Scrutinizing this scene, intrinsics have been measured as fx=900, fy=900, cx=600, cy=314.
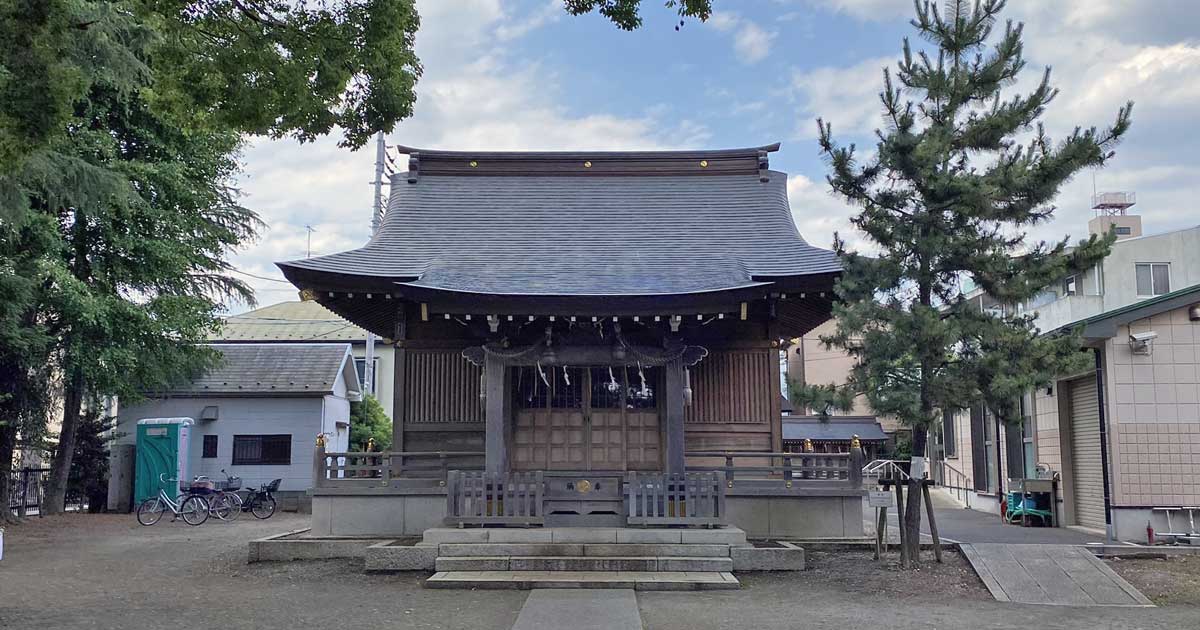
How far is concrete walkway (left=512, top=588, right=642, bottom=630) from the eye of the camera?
8064mm

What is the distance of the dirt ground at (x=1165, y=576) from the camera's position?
9.08 meters

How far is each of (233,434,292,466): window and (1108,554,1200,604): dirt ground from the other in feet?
64.3

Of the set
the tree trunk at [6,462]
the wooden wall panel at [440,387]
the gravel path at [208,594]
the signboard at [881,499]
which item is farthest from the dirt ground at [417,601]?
the tree trunk at [6,462]

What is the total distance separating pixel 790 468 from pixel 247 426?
16.4 meters

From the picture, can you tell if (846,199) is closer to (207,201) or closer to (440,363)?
(440,363)

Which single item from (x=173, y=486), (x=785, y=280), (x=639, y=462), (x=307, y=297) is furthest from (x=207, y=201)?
(x=785, y=280)

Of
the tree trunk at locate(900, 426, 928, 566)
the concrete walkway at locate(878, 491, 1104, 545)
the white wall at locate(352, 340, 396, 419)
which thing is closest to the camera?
the tree trunk at locate(900, 426, 928, 566)

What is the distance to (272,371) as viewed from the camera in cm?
2503

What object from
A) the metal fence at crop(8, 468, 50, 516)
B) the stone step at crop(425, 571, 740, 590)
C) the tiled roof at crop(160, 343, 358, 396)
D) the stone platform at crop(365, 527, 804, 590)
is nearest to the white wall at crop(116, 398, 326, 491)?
the tiled roof at crop(160, 343, 358, 396)

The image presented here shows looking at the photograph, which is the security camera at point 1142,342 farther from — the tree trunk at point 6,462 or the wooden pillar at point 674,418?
the tree trunk at point 6,462

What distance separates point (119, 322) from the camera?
1825cm

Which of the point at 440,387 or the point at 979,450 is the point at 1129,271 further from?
the point at 440,387

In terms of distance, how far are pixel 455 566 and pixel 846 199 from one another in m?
6.50

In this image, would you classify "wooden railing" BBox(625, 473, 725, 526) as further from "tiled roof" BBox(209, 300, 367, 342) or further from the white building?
"tiled roof" BBox(209, 300, 367, 342)
